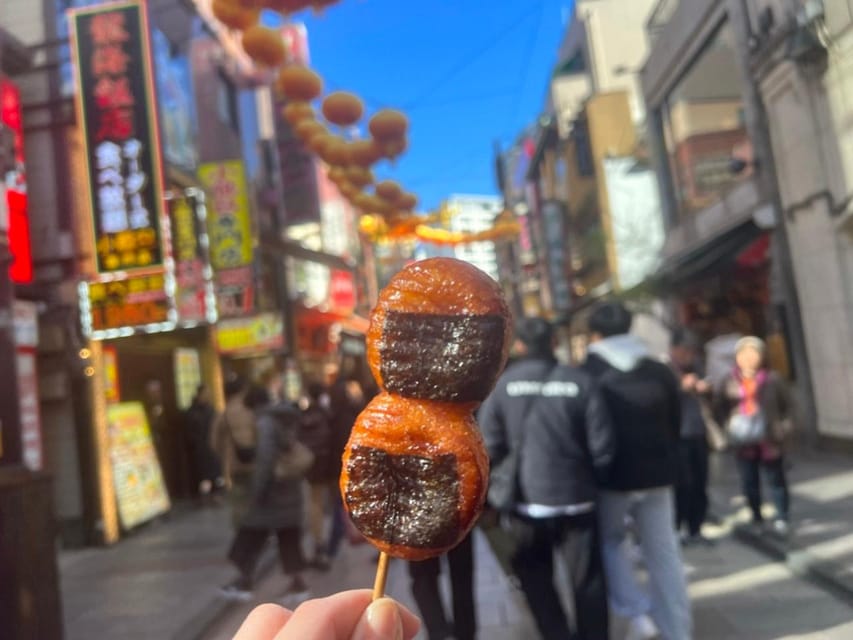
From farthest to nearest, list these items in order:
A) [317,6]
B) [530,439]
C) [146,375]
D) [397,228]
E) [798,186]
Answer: [146,375] < [397,228] < [798,186] < [317,6] < [530,439]

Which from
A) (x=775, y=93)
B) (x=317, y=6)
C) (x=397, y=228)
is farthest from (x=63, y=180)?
(x=775, y=93)

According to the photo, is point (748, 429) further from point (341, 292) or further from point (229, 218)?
point (341, 292)

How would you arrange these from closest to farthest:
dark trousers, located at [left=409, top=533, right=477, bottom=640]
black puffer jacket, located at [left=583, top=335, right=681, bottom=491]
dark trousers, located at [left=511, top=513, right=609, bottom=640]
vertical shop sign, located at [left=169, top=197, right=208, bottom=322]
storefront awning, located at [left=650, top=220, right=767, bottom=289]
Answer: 1. dark trousers, located at [left=511, top=513, right=609, bottom=640]
2. black puffer jacket, located at [left=583, top=335, right=681, bottom=491]
3. dark trousers, located at [left=409, top=533, right=477, bottom=640]
4. vertical shop sign, located at [left=169, top=197, right=208, bottom=322]
5. storefront awning, located at [left=650, top=220, right=767, bottom=289]

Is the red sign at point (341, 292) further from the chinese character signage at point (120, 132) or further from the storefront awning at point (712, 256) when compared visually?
the chinese character signage at point (120, 132)

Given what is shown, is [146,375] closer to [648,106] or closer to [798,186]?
[798,186]

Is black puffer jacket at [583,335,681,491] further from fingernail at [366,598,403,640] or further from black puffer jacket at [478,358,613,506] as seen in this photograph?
fingernail at [366,598,403,640]

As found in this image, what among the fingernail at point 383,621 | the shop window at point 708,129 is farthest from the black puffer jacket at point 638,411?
the shop window at point 708,129

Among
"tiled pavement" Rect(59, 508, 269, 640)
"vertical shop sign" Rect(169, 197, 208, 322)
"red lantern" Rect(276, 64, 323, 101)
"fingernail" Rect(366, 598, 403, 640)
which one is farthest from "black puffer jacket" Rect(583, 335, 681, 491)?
"vertical shop sign" Rect(169, 197, 208, 322)
